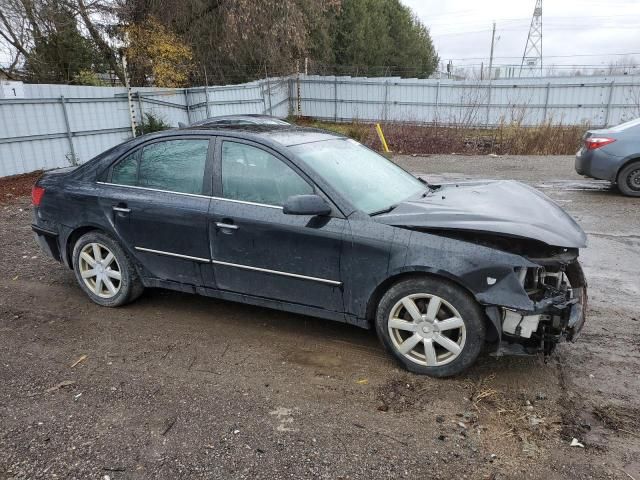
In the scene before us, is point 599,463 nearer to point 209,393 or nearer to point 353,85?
point 209,393

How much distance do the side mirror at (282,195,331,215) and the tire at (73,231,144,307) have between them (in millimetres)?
1761

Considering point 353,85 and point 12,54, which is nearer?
point 12,54

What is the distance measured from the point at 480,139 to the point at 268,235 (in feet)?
48.3

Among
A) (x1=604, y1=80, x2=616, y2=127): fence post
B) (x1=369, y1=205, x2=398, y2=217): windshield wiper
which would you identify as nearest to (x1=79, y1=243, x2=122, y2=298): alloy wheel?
(x1=369, y1=205, x2=398, y2=217): windshield wiper

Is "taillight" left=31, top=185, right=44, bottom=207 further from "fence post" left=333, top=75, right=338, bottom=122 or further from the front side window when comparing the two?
"fence post" left=333, top=75, right=338, bottom=122

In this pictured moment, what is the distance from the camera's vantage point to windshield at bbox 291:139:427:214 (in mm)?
3730

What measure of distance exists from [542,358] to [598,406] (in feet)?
1.93

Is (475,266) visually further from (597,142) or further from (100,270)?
(597,142)

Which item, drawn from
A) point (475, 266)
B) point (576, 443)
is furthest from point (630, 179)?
point (576, 443)

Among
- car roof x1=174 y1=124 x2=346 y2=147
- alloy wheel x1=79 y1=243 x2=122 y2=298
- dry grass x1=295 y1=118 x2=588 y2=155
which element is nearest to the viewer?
car roof x1=174 y1=124 x2=346 y2=147

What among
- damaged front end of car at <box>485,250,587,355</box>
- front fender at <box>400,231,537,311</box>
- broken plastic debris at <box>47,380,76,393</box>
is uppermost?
front fender at <box>400,231,537,311</box>

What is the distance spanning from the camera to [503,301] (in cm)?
312

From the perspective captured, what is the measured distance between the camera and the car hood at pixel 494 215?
3.24 meters

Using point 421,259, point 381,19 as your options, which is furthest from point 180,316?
point 381,19
